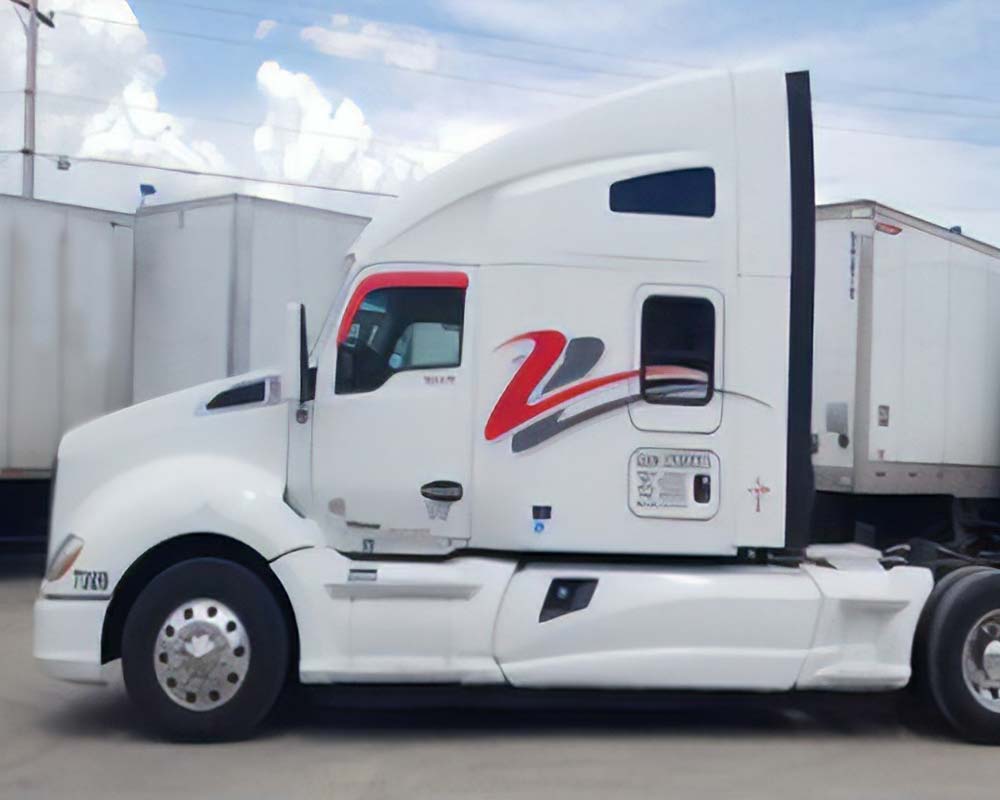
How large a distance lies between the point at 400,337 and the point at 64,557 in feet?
6.83

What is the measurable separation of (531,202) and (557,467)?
56.3 inches

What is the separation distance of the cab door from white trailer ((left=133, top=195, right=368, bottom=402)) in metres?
5.56

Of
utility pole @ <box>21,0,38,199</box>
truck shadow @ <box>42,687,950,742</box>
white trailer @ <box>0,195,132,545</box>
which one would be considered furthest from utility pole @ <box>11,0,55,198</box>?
truck shadow @ <box>42,687,950,742</box>

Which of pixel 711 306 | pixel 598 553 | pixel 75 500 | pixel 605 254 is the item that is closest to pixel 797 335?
pixel 711 306

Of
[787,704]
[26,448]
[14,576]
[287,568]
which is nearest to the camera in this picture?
[287,568]

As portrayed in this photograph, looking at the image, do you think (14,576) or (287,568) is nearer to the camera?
(287,568)

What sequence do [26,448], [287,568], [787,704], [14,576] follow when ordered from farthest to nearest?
[14,576]
[26,448]
[787,704]
[287,568]

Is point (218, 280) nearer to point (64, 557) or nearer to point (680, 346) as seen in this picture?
point (64, 557)

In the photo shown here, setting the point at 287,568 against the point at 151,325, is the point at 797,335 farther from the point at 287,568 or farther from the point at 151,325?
the point at 151,325

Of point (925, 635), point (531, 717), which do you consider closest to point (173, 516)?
point (531, 717)

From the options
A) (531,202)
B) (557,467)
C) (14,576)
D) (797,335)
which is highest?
(531,202)

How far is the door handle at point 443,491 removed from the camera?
6.77 metres

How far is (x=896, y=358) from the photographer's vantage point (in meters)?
7.93

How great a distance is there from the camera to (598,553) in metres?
6.80
